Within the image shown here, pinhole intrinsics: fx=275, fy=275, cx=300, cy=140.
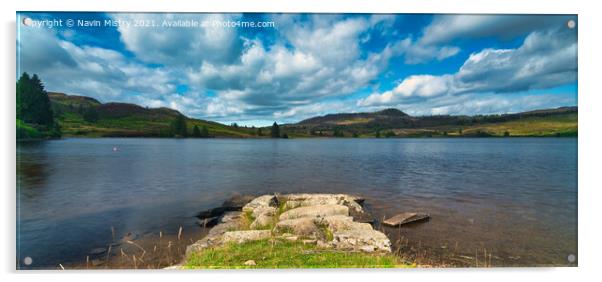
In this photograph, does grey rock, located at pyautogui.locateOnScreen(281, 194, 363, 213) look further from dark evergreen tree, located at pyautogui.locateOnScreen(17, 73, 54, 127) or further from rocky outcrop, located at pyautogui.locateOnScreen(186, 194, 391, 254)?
dark evergreen tree, located at pyautogui.locateOnScreen(17, 73, 54, 127)

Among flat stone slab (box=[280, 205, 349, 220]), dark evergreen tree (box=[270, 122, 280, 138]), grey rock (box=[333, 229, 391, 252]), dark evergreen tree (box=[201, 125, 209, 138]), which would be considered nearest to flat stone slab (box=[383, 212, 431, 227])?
flat stone slab (box=[280, 205, 349, 220])

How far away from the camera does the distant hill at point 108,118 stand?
10.0 meters

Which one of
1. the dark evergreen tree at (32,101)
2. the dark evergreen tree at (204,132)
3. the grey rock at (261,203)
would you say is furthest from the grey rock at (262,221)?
the dark evergreen tree at (32,101)

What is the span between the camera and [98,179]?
17156 mm

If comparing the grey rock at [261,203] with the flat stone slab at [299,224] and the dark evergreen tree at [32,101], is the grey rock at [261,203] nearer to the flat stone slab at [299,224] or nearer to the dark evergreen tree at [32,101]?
the flat stone slab at [299,224]

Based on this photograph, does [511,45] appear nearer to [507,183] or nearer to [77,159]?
[507,183]

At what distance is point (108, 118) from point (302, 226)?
9988 millimetres

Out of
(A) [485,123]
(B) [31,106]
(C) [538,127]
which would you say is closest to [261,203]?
(B) [31,106]

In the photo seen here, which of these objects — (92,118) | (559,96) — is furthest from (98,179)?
(559,96)

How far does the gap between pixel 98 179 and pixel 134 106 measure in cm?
979

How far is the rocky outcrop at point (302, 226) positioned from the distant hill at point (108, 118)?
13.0ft

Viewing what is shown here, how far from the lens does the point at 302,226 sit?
8820mm

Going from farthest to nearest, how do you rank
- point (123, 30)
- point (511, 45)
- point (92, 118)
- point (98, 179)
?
point (98, 179) < point (92, 118) < point (511, 45) < point (123, 30)

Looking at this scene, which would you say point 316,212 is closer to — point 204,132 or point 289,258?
point 289,258
